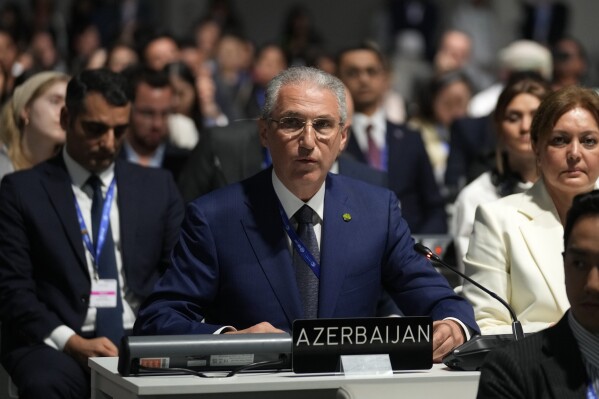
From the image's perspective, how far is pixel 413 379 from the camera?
352 cm

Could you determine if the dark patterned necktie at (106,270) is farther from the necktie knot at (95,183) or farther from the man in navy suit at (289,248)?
the man in navy suit at (289,248)

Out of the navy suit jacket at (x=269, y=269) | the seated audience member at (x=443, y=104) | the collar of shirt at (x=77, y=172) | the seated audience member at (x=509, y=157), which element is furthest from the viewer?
the seated audience member at (x=443, y=104)

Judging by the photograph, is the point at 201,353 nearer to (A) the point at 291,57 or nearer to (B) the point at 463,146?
(B) the point at 463,146

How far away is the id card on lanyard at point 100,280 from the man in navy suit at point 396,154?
2620 mm

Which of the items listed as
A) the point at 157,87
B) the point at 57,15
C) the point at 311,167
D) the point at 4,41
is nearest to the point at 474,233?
the point at 311,167

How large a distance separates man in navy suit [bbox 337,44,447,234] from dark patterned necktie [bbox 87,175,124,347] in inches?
102

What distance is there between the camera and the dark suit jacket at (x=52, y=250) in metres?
5.02

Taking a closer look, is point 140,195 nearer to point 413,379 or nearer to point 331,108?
point 331,108

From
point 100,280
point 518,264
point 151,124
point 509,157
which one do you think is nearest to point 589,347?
point 518,264

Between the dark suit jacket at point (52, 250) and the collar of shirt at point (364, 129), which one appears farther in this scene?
the collar of shirt at point (364, 129)

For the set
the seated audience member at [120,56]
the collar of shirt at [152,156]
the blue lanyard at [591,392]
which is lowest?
the blue lanyard at [591,392]

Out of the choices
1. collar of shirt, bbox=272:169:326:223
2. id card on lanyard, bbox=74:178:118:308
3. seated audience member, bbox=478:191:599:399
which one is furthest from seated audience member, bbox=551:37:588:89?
seated audience member, bbox=478:191:599:399

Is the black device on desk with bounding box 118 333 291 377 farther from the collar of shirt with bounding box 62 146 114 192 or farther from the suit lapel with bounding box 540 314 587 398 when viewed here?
the collar of shirt with bounding box 62 146 114 192

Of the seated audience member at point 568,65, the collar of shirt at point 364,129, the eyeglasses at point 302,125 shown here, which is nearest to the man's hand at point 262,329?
the eyeglasses at point 302,125
